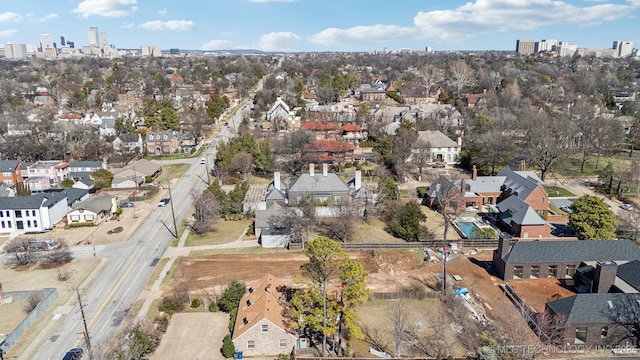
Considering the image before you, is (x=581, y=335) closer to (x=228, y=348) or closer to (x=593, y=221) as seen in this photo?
(x=593, y=221)

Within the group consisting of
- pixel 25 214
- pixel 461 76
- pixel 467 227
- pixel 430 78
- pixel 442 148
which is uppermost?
pixel 461 76

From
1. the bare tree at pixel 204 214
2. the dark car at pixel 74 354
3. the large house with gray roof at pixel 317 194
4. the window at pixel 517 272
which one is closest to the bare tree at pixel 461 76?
the large house with gray roof at pixel 317 194

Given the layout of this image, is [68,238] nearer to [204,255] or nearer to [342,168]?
[204,255]

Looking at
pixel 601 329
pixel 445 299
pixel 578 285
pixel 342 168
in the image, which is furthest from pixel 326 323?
pixel 342 168

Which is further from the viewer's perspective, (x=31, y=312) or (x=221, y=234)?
(x=221, y=234)

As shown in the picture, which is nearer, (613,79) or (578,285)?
(578,285)

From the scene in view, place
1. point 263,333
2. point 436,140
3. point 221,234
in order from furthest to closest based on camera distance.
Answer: point 436,140, point 221,234, point 263,333

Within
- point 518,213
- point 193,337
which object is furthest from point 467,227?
point 193,337
